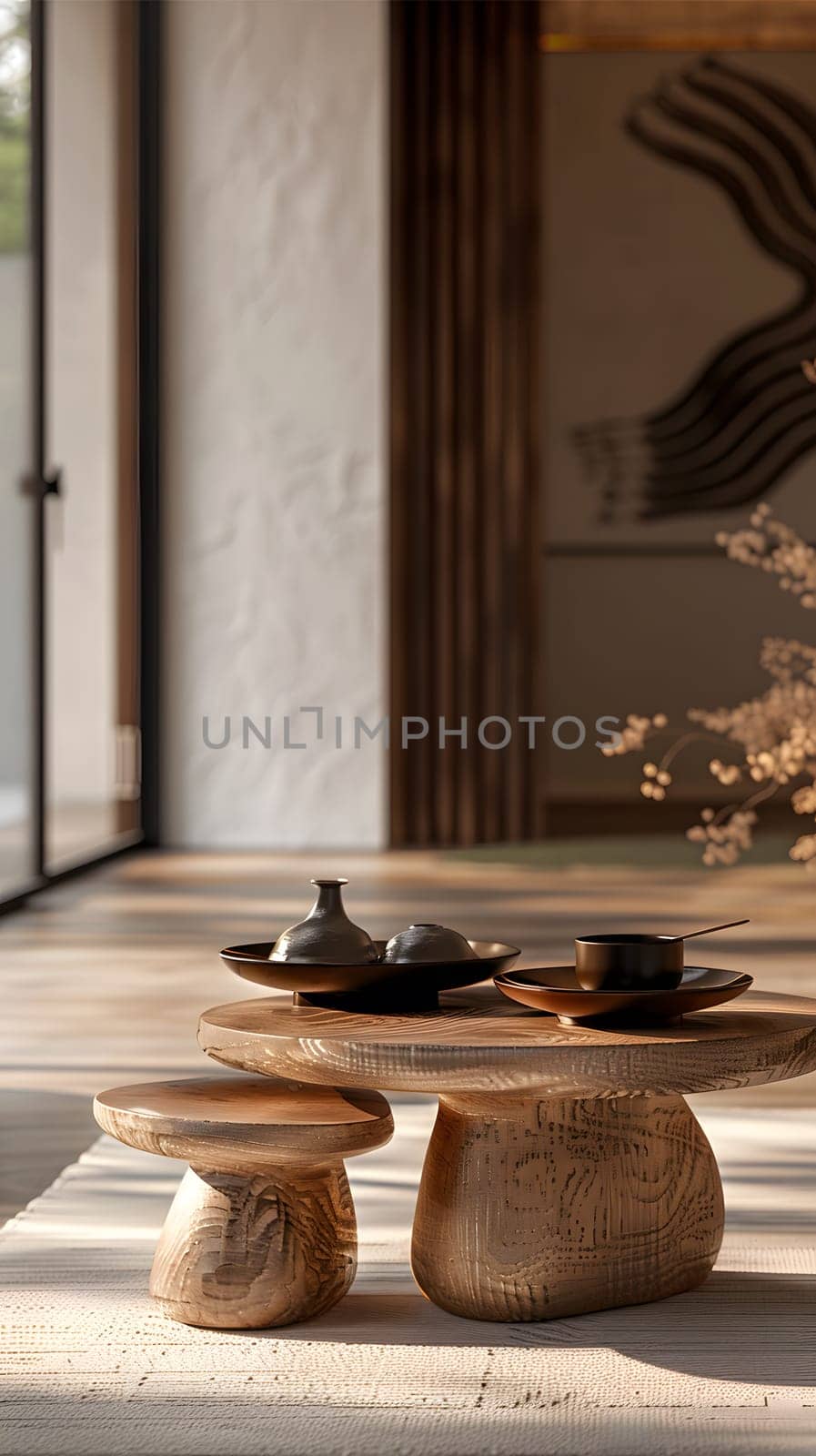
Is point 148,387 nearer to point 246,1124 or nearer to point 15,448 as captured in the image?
point 15,448

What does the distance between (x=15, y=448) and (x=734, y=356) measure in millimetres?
3700

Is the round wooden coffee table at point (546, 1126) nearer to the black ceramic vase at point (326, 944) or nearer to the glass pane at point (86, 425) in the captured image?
the black ceramic vase at point (326, 944)

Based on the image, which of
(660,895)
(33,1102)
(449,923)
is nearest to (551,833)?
(660,895)

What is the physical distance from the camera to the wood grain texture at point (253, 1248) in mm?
1498

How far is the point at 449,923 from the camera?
393 cm

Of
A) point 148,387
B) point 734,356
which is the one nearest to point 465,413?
point 148,387

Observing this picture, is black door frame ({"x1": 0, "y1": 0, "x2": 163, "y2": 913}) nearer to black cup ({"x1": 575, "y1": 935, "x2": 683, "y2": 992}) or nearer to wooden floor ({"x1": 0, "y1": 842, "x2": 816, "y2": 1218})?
wooden floor ({"x1": 0, "y1": 842, "x2": 816, "y2": 1218})

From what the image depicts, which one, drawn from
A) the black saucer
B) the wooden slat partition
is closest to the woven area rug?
the black saucer

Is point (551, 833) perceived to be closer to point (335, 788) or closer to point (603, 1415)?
point (335, 788)

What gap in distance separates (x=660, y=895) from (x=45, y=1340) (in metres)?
3.07

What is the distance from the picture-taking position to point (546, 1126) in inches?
59.8

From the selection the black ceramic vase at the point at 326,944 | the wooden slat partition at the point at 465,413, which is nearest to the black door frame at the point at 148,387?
the wooden slat partition at the point at 465,413

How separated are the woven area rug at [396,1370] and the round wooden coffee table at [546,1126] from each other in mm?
40

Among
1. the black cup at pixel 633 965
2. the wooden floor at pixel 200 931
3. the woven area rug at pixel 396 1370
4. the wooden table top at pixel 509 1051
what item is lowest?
the wooden floor at pixel 200 931
